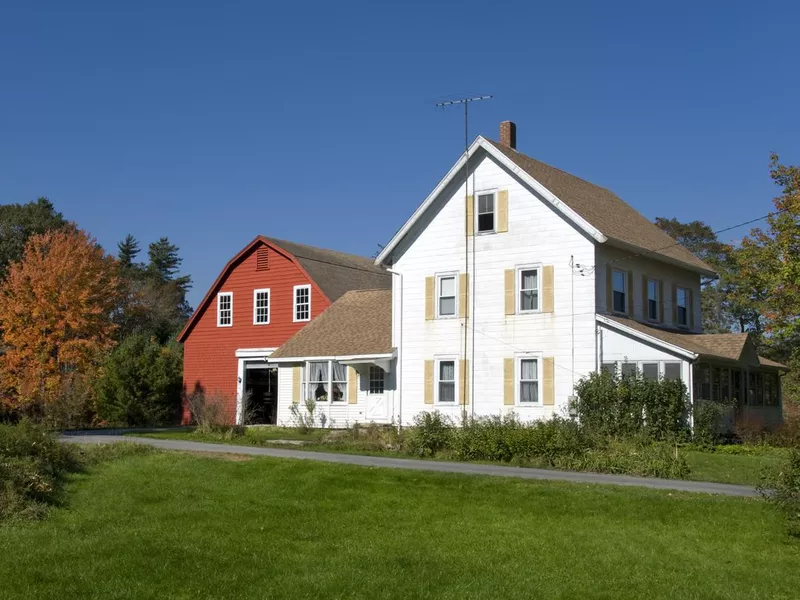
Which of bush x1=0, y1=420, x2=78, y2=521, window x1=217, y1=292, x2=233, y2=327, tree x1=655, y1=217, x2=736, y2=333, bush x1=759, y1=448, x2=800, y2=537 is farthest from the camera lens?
tree x1=655, y1=217, x2=736, y2=333

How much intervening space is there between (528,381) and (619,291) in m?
4.31

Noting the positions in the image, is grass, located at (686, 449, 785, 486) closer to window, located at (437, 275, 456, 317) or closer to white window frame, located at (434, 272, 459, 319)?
white window frame, located at (434, 272, 459, 319)

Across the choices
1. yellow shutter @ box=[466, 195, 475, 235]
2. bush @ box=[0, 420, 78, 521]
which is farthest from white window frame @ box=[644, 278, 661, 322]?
bush @ box=[0, 420, 78, 521]

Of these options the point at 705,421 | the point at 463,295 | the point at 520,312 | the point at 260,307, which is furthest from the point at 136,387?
the point at 705,421

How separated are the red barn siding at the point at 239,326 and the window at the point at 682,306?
1486 centimetres

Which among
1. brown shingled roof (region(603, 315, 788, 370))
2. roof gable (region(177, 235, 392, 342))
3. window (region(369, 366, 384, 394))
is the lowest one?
window (region(369, 366, 384, 394))

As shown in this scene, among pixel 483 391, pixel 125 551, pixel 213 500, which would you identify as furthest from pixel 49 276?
pixel 125 551

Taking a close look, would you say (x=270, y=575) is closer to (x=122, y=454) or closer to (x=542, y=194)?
(x=122, y=454)

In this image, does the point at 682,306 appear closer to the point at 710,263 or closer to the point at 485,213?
the point at 485,213

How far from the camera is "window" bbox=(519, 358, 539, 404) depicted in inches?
1128

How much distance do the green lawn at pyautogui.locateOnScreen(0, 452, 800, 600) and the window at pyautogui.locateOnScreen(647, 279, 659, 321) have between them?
16.0 m

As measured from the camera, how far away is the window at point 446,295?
1217 inches

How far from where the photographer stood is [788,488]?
13531mm

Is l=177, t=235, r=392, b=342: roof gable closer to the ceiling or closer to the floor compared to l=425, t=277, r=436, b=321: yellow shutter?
closer to the ceiling
